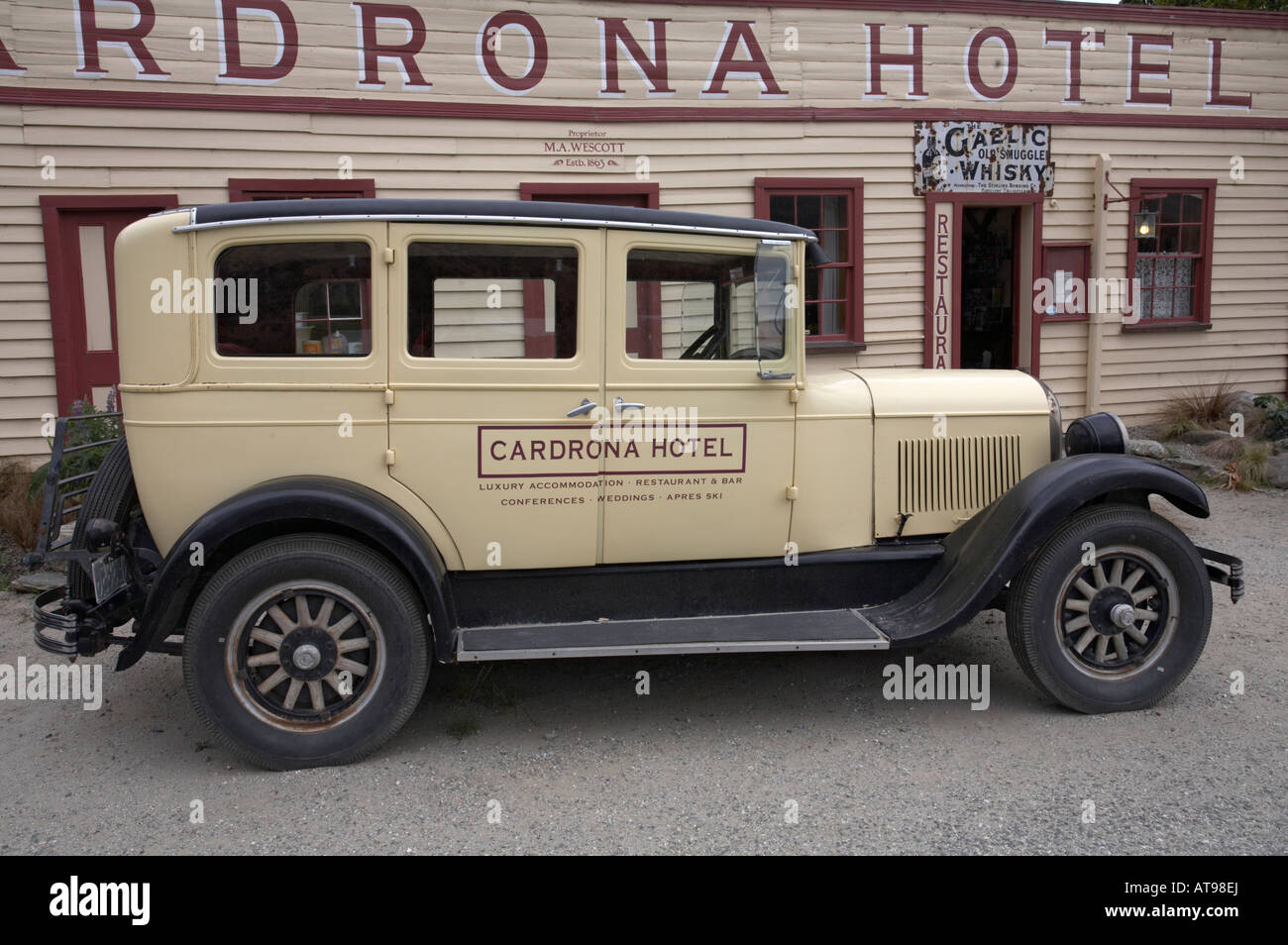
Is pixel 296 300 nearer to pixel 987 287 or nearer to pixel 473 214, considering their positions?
pixel 473 214

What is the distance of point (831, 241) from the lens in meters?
Result: 9.52

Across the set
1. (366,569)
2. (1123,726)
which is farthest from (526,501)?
(1123,726)

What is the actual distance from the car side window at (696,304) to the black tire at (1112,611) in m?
1.57

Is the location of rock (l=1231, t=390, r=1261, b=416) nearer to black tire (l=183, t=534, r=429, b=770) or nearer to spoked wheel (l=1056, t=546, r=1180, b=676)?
spoked wheel (l=1056, t=546, r=1180, b=676)

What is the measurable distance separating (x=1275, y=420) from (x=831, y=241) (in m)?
4.81

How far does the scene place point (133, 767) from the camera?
3854mm

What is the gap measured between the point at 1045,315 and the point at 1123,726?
6.99 metres

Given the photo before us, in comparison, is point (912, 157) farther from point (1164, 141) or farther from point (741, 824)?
point (741, 824)

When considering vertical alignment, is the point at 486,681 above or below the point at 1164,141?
below

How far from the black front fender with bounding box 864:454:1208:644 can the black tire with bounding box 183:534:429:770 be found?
6.63ft

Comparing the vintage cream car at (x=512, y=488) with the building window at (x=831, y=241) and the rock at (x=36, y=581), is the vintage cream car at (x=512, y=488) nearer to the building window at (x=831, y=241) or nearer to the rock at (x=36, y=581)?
the rock at (x=36, y=581)

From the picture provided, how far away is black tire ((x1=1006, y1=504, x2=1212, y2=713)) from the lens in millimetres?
3994

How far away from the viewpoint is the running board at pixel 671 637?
378cm

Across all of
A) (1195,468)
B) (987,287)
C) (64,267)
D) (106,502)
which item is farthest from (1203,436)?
(64,267)
